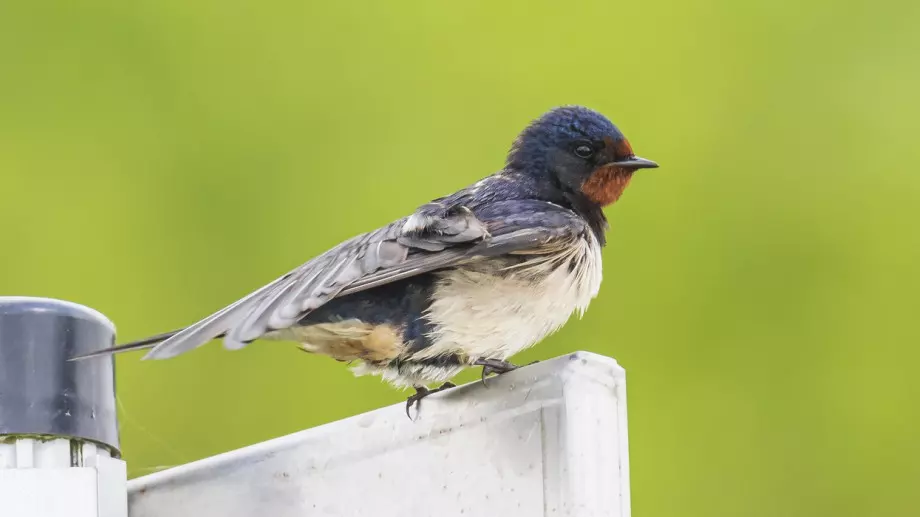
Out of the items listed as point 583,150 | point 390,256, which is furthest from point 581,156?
point 390,256

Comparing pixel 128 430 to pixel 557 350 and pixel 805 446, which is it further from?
pixel 805 446

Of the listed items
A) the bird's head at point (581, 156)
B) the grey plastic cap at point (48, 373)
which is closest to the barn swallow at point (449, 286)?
the bird's head at point (581, 156)

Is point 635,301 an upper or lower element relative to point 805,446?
upper

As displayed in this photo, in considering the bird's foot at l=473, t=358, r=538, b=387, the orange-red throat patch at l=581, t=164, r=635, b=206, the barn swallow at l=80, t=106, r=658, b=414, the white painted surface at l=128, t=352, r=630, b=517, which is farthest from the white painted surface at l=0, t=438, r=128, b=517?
the orange-red throat patch at l=581, t=164, r=635, b=206

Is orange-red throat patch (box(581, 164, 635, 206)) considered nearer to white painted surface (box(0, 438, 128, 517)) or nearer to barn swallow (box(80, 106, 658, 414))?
barn swallow (box(80, 106, 658, 414))

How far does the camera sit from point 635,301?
208 centimetres

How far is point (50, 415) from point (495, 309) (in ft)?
1.80

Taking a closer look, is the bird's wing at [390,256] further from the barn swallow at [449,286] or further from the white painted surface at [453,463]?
the white painted surface at [453,463]

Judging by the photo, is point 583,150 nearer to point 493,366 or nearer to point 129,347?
point 493,366

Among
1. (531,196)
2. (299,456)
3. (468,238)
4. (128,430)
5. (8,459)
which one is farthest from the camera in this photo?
(128,430)

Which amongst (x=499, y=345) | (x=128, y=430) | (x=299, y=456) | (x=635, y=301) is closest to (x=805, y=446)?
(x=635, y=301)

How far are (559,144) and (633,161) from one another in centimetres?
9

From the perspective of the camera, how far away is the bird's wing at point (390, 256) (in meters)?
1.06

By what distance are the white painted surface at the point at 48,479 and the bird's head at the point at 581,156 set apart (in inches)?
32.7
